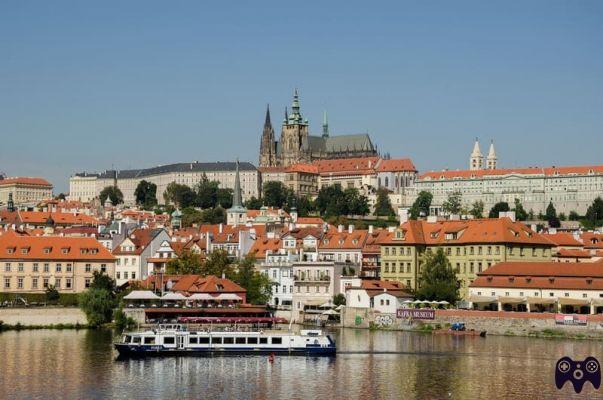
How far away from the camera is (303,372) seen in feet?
177

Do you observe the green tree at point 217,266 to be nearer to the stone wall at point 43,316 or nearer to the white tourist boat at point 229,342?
the stone wall at point 43,316

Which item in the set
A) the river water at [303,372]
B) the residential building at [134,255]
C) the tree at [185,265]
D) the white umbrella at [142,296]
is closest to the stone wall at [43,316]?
the white umbrella at [142,296]

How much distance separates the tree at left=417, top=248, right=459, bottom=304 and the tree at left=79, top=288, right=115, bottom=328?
73.2 feet

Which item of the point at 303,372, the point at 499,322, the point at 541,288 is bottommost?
Answer: the point at 303,372

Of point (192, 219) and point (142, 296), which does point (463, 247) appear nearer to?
point (142, 296)

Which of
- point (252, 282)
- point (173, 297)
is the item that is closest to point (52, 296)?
point (173, 297)

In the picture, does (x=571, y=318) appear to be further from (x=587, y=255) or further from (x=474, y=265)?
(x=587, y=255)

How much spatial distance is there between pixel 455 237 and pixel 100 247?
89.7 ft

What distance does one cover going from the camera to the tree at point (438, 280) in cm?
8144

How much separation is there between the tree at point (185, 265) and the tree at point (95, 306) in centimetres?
1260

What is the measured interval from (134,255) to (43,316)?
75.2 feet

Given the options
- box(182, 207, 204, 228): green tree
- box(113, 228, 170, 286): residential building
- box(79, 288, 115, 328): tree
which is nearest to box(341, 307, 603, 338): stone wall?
box(79, 288, 115, 328): tree

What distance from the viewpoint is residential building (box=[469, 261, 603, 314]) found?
249ft

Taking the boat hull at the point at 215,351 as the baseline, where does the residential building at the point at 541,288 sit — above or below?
above
